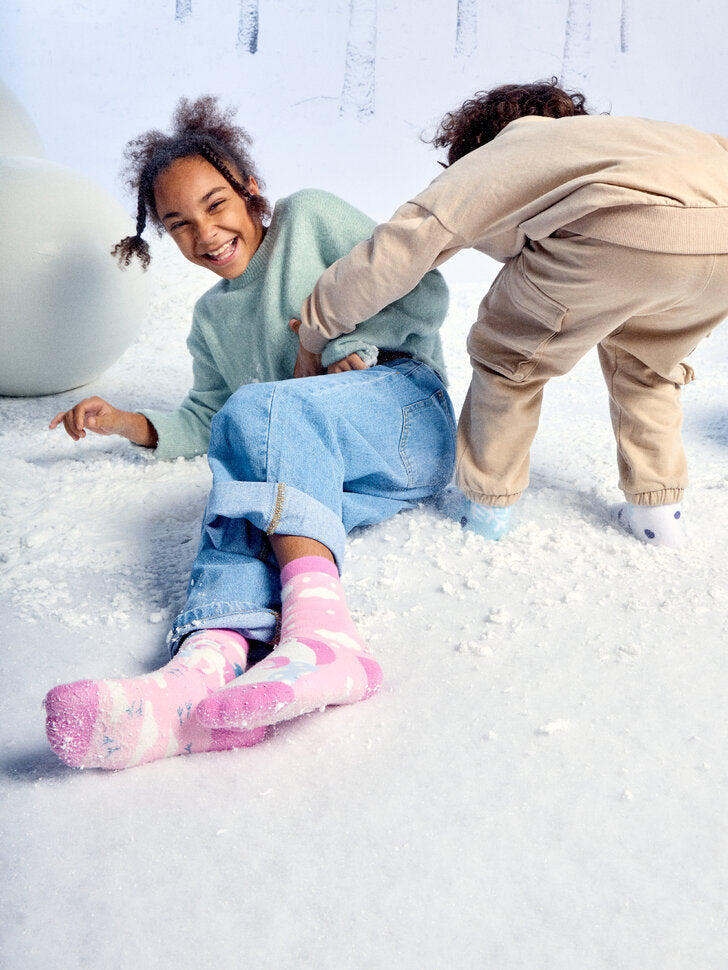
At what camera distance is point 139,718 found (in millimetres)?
597

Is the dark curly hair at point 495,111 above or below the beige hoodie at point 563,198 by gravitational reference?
above

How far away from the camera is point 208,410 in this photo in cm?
119

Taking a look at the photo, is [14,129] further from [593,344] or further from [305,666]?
[305,666]

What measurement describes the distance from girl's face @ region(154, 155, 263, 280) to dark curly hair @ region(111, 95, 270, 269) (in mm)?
11

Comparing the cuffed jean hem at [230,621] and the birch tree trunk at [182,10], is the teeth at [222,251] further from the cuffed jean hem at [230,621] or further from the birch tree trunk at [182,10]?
the birch tree trunk at [182,10]

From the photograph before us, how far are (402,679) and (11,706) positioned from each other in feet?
1.01

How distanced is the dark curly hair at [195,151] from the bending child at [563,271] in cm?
23

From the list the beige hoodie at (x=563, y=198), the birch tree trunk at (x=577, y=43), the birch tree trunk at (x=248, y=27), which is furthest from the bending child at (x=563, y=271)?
the birch tree trunk at (x=248, y=27)

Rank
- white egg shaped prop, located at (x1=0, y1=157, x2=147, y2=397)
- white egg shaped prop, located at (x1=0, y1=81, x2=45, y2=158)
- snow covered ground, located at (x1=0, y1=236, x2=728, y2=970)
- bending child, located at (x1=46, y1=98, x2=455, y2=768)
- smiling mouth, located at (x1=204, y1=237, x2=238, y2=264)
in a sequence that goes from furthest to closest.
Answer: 1. white egg shaped prop, located at (x1=0, y1=81, x2=45, y2=158)
2. white egg shaped prop, located at (x1=0, y1=157, x2=147, y2=397)
3. smiling mouth, located at (x1=204, y1=237, x2=238, y2=264)
4. bending child, located at (x1=46, y1=98, x2=455, y2=768)
5. snow covered ground, located at (x1=0, y1=236, x2=728, y2=970)

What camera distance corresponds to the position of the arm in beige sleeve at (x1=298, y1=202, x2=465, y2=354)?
81 centimetres

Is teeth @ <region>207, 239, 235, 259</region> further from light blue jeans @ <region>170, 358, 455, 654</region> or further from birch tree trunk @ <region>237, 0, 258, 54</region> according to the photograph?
birch tree trunk @ <region>237, 0, 258, 54</region>

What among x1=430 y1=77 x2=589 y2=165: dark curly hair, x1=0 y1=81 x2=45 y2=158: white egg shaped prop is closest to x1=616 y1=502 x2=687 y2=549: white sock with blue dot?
x1=430 y1=77 x2=589 y2=165: dark curly hair

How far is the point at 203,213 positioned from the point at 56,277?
0.47 m

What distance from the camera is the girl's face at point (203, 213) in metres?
0.99
